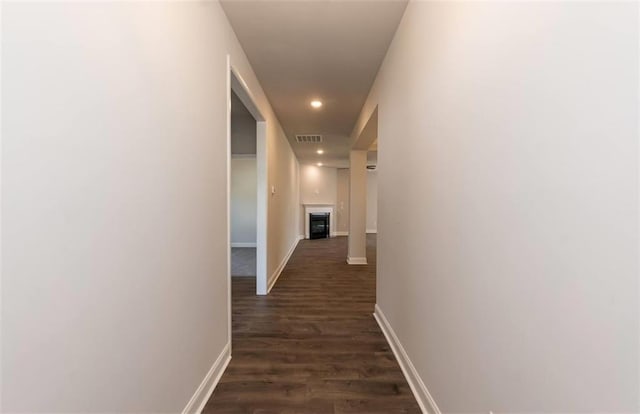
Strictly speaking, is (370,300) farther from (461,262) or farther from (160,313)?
(160,313)

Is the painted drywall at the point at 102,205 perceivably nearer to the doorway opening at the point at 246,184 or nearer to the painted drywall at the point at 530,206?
the doorway opening at the point at 246,184

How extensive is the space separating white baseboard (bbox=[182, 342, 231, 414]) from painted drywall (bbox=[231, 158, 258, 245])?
5.60 m

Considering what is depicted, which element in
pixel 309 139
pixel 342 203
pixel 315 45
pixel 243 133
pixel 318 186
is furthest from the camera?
pixel 342 203

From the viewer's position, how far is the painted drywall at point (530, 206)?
0.57m

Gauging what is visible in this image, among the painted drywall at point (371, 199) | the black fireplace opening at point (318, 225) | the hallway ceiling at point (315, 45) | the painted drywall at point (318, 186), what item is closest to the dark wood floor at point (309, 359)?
the hallway ceiling at point (315, 45)

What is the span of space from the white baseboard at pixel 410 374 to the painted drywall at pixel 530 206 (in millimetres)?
79

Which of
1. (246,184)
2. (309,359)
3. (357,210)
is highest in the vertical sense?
(246,184)

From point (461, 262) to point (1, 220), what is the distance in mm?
1384

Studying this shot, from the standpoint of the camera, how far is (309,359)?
6.81ft

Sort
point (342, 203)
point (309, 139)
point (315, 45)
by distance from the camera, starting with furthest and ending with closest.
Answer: point (342, 203)
point (309, 139)
point (315, 45)

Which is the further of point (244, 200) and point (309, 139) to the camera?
point (244, 200)

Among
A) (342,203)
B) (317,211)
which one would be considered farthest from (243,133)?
(342,203)

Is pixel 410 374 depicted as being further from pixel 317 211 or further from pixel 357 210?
pixel 317 211

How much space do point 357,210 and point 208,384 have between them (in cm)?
416
